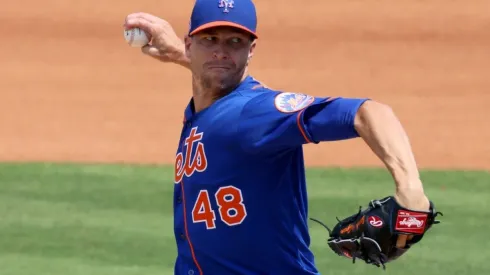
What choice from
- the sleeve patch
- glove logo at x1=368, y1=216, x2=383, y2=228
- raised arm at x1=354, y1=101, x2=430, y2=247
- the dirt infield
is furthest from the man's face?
the dirt infield

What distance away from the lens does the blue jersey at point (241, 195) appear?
3.54 m

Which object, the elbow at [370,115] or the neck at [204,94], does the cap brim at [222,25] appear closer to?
the neck at [204,94]

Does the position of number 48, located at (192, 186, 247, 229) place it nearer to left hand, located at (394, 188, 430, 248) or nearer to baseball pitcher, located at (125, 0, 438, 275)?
baseball pitcher, located at (125, 0, 438, 275)

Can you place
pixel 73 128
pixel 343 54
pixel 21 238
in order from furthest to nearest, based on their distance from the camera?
pixel 343 54
pixel 73 128
pixel 21 238

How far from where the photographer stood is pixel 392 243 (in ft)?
9.82

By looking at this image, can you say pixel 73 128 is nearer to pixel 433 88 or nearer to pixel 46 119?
pixel 46 119

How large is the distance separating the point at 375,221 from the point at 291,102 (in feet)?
1.80

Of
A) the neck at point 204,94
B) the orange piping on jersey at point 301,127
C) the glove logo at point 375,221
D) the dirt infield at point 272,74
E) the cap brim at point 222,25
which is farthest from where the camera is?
the dirt infield at point 272,74

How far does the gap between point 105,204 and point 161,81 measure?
5738mm

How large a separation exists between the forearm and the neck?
0.90 meters

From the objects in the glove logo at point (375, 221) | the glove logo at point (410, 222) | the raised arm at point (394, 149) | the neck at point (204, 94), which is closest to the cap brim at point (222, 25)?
the neck at point (204, 94)

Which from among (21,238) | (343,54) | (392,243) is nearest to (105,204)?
(21,238)

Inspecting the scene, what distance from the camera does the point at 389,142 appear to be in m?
2.92

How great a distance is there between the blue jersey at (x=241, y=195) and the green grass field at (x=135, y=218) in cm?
351
